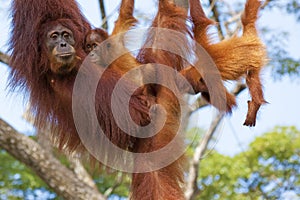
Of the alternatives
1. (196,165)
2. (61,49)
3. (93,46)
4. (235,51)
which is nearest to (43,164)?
(196,165)

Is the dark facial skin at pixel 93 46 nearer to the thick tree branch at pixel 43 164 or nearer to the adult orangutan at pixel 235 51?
the adult orangutan at pixel 235 51

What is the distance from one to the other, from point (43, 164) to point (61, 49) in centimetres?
394

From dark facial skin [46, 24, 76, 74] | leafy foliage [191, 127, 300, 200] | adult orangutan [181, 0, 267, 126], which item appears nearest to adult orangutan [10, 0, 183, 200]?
dark facial skin [46, 24, 76, 74]

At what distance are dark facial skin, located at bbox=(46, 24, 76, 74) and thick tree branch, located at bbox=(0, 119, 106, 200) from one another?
347 cm

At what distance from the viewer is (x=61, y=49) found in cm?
482

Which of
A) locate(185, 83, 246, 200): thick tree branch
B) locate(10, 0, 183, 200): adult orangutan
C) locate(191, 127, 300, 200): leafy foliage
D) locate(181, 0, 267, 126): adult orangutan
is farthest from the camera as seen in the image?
locate(191, 127, 300, 200): leafy foliage

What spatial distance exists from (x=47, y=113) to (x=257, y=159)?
7870 mm

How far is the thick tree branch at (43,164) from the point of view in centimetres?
823

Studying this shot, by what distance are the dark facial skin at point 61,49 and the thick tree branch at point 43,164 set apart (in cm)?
347

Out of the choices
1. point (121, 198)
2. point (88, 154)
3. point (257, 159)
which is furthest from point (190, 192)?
point (88, 154)

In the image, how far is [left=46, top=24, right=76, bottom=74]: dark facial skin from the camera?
479 centimetres

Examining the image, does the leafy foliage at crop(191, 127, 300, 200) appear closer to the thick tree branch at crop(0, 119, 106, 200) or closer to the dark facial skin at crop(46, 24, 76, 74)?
the thick tree branch at crop(0, 119, 106, 200)

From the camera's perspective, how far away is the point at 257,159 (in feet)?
40.6

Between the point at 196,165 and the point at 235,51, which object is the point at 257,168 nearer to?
the point at 196,165
